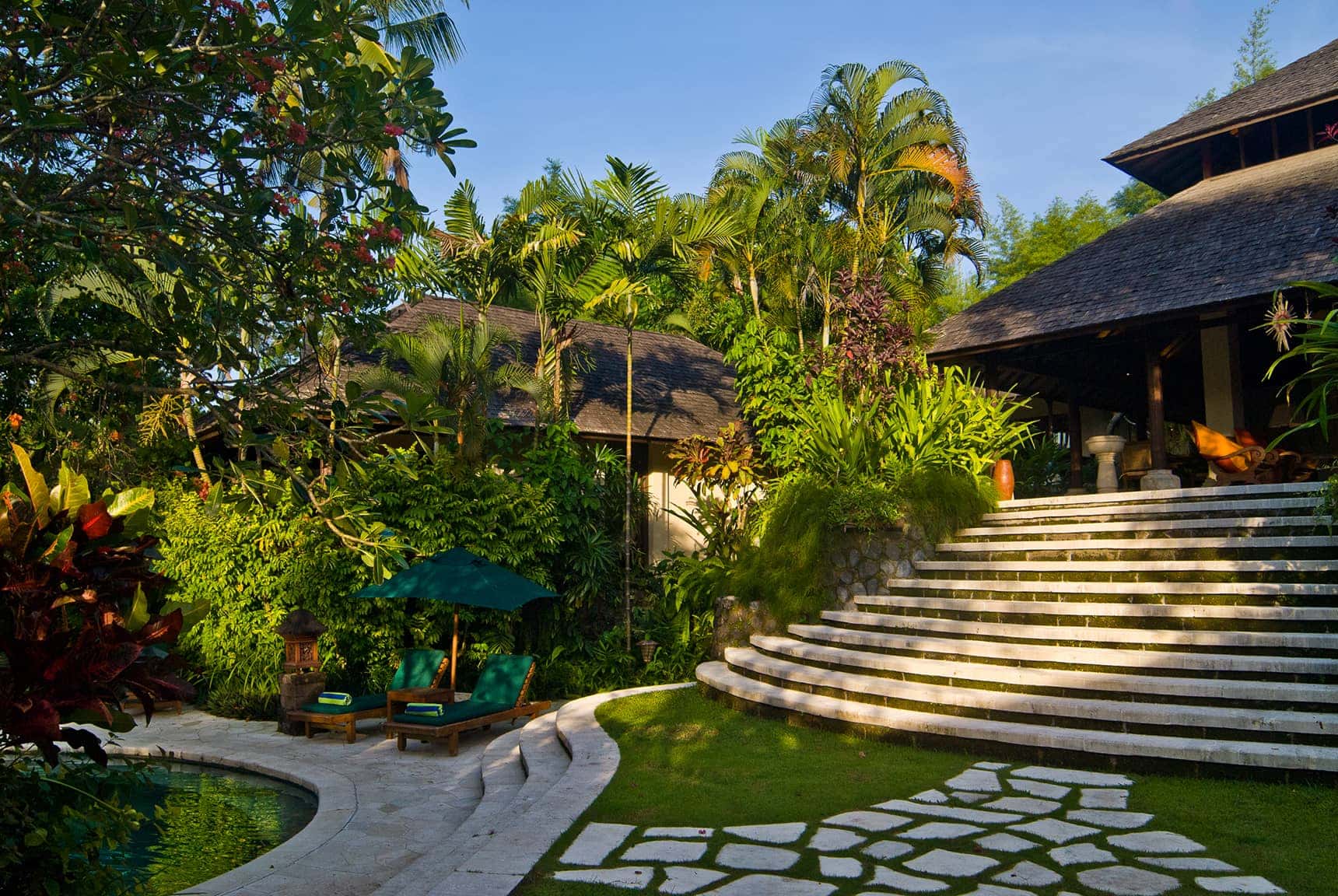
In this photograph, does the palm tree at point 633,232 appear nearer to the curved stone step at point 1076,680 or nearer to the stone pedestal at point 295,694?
the stone pedestal at point 295,694

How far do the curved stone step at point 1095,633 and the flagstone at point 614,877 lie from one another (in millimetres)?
4778

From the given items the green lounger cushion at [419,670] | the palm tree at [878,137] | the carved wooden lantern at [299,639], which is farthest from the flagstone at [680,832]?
the palm tree at [878,137]

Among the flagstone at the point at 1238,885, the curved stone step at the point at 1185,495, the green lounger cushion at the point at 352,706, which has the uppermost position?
the curved stone step at the point at 1185,495

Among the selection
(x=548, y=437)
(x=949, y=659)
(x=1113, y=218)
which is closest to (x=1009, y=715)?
(x=949, y=659)

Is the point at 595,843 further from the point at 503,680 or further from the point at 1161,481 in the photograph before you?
the point at 1161,481

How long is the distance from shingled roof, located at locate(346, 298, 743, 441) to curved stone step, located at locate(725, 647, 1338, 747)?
8572mm

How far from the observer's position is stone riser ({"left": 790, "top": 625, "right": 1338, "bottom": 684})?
6633 mm

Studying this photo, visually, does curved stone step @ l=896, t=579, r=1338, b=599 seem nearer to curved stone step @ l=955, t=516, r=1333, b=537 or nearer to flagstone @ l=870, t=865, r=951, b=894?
curved stone step @ l=955, t=516, r=1333, b=537

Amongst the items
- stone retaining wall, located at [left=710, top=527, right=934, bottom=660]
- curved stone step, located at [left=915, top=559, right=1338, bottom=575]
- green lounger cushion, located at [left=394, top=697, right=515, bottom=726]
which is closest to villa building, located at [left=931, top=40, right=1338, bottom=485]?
curved stone step, located at [left=915, top=559, right=1338, bottom=575]

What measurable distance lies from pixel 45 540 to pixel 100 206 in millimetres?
2094

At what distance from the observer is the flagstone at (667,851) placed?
475 cm

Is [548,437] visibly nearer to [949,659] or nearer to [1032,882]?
[949,659]

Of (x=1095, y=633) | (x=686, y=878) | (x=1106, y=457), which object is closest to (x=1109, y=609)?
→ (x=1095, y=633)

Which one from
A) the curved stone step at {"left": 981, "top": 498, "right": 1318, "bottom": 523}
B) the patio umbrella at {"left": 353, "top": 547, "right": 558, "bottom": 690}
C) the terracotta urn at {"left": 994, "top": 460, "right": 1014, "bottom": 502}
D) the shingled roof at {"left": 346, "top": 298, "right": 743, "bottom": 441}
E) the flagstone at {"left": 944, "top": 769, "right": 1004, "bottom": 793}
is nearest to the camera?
the flagstone at {"left": 944, "top": 769, "right": 1004, "bottom": 793}
